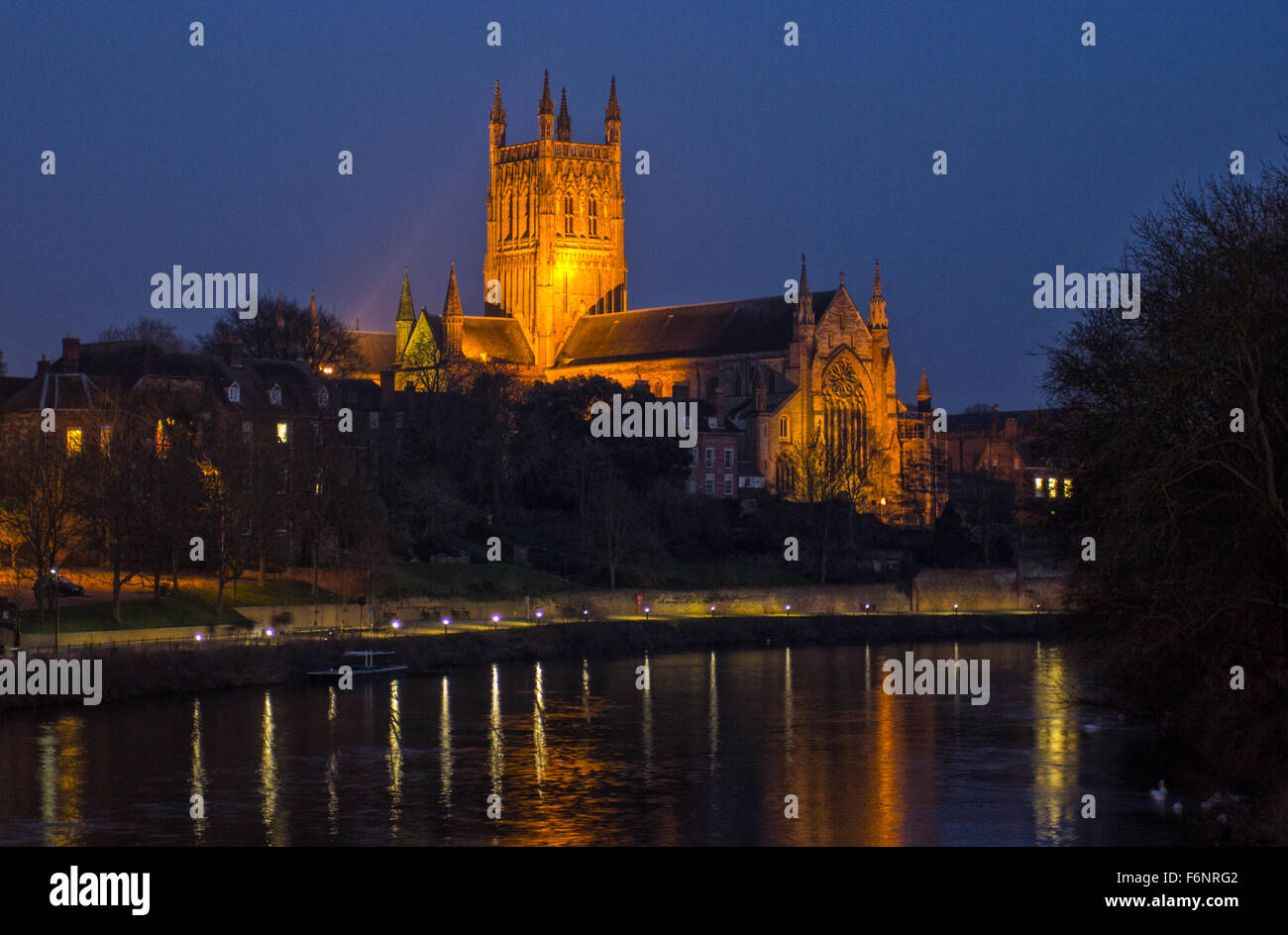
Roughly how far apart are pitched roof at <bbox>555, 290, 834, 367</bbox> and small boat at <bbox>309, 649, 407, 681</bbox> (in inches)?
2760

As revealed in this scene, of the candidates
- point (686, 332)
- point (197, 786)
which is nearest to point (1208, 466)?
point (197, 786)

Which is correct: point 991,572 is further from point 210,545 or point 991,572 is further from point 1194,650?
point 1194,650

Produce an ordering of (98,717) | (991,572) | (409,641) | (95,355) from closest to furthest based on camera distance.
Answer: (98,717), (409,641), (95,355), (991,572)

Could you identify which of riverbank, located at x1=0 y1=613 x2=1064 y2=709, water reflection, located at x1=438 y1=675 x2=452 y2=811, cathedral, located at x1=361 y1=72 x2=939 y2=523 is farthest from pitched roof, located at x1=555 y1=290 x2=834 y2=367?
water reflection, located at x1=438 y1=675 x2=452 y2=811

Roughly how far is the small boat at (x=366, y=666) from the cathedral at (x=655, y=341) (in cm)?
4180

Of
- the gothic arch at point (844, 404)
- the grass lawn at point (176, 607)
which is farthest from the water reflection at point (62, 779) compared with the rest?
the gothic arch at point (844, 404)

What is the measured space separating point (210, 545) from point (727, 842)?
121 feet

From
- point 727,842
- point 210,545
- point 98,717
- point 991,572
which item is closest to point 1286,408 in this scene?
point 727,842

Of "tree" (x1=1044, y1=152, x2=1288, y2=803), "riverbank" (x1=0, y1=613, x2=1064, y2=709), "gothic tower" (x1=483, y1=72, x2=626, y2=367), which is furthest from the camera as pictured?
"gothic tower" (x1=483, y1=72, x2=626, y2=367)

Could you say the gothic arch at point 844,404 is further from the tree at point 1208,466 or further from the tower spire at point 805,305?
the tree at point 1208,466

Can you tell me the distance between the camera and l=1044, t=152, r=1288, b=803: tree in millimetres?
32188

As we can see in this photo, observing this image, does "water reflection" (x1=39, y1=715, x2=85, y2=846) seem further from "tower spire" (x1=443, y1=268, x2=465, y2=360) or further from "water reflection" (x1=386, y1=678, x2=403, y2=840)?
"tower spire" (x1=443, y1=268, x2=465, y2=360)

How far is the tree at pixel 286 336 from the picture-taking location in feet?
364
